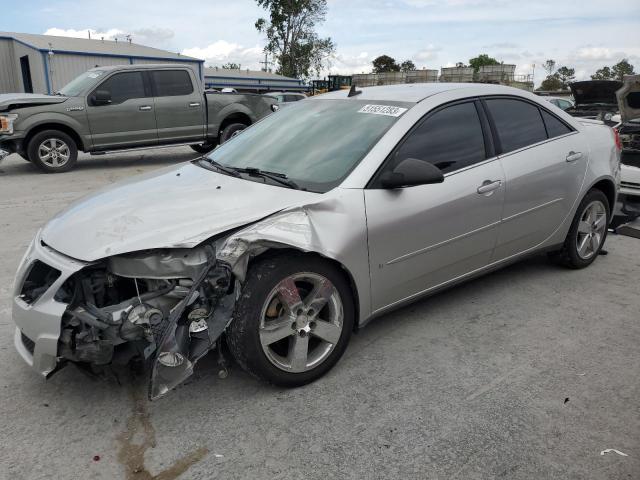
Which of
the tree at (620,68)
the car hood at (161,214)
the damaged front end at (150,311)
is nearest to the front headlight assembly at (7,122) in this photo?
the car hood at (161,214)

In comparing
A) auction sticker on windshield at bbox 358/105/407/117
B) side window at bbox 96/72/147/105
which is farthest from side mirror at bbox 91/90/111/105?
auction sticker on windshield at bbox 358/105/407/117

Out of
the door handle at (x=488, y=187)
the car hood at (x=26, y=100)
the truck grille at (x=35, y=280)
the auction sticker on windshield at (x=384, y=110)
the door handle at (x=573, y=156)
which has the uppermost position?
the car hood at (x=26, y=100)

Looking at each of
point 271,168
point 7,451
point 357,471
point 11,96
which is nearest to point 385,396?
point 357,471

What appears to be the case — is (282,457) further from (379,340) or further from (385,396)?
(379,340)

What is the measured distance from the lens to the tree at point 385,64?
319 ft

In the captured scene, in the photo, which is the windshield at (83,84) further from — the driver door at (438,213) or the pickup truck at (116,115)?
the driver door at (438,213)

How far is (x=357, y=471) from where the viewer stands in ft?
7.77

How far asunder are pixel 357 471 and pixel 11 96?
1016cm

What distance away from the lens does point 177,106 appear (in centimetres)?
1078

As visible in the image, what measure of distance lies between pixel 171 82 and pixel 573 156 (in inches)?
333

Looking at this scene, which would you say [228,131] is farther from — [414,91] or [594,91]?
[414,91]

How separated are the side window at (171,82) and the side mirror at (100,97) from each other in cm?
99

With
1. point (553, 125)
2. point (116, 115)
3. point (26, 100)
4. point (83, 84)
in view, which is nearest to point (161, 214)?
point (553, 125)

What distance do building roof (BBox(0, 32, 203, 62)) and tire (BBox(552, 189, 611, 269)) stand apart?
29869mm
